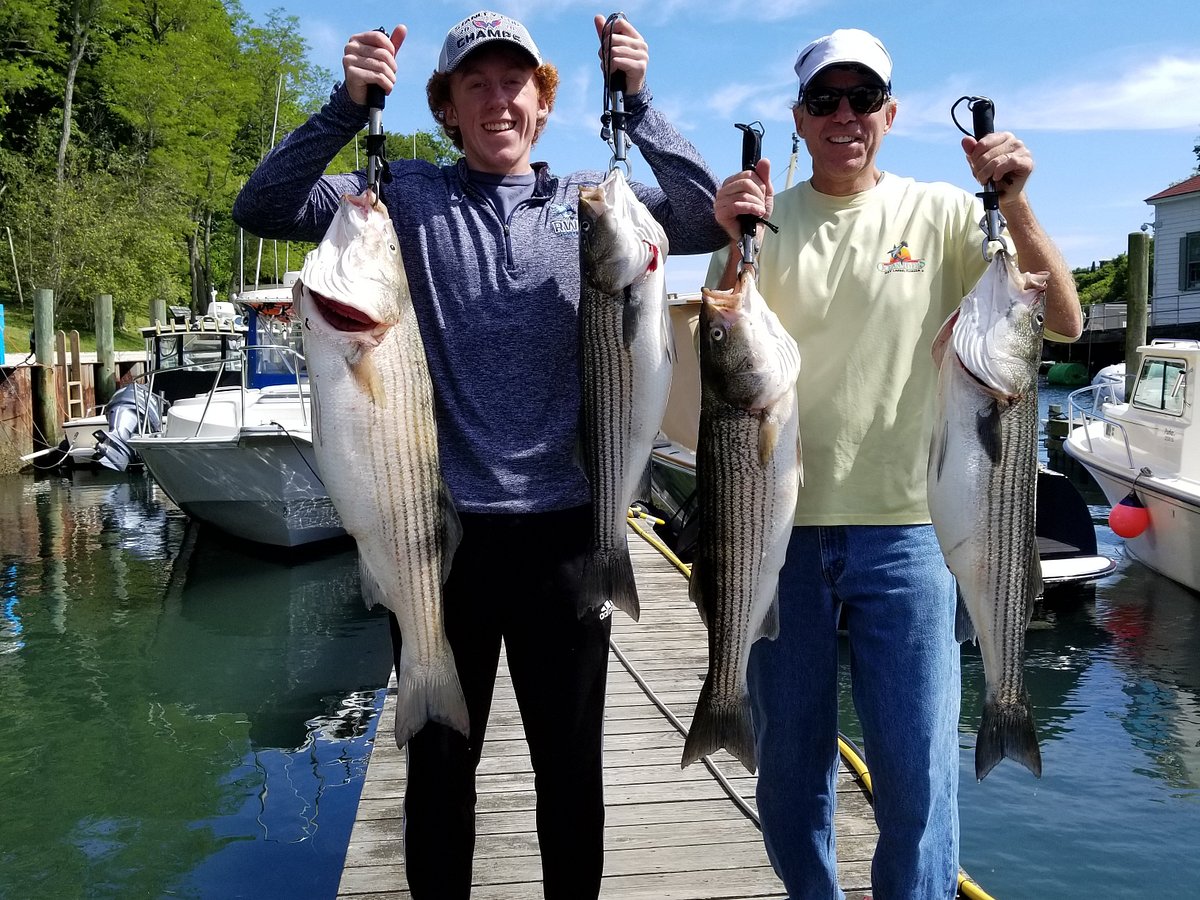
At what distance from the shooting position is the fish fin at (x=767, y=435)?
9.01 ft

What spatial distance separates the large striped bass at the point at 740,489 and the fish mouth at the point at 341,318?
2.82ft

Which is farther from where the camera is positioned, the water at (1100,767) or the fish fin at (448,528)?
the water at (1100,767)

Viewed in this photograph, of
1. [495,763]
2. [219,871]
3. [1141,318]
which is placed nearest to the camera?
[495,763]

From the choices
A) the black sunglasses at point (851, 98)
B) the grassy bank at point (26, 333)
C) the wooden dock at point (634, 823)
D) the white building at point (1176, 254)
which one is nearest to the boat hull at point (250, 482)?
the wooden dock at point (634, 823)

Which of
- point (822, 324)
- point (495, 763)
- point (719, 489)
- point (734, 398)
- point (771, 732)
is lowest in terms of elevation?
point (495, 763)

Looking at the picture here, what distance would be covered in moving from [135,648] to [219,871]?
502cm

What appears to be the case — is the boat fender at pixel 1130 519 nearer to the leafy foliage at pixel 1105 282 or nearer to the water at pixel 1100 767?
the water at pixel 1100 767

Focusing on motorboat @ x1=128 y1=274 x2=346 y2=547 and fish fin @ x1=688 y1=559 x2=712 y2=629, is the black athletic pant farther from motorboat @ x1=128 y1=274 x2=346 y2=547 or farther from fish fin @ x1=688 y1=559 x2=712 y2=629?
motorboat @ x1=128 y1=274 x2=346 y2=547

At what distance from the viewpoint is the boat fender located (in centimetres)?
1224

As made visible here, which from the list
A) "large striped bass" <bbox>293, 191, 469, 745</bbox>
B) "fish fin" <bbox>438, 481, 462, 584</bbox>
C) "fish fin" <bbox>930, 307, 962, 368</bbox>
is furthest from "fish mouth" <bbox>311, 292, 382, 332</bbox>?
"fish fin" <bbox>930, 307, 962, 368</bbox>

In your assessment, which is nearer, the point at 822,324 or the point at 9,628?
the point at 822,324

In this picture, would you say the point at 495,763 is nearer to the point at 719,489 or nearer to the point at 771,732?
the point at 771,732

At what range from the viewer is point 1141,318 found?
20.5 m

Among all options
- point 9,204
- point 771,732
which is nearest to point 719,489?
point 771,732
